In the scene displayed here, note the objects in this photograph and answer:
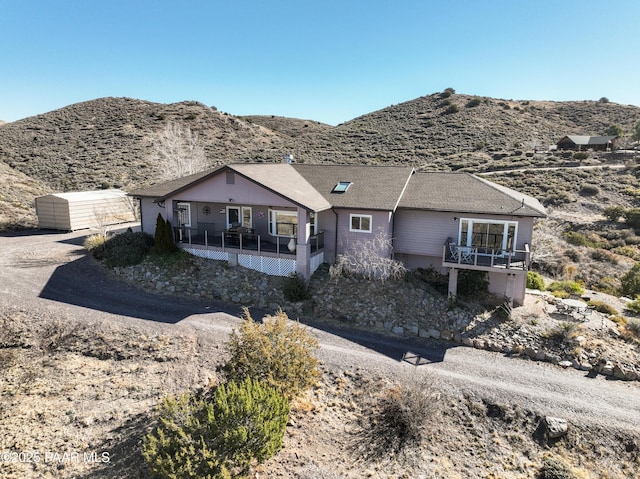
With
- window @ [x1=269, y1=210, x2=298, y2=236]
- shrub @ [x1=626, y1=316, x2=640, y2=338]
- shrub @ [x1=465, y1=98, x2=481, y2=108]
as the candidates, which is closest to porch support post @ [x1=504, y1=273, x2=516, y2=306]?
shrub @ [x1=626, y1=316, x2=640, y2=338]

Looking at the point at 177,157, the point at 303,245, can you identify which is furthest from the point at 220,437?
the point at 177,157

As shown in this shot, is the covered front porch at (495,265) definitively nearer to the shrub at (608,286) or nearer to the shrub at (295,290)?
the shrub at (295,290)

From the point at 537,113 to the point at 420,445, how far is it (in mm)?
86096

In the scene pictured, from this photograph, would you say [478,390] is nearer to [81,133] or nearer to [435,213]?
Result: [435,213]

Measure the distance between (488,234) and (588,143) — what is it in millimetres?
54785

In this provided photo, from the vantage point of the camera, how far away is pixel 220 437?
8867 millimetres

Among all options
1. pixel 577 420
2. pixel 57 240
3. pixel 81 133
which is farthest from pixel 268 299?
pixel 81 133

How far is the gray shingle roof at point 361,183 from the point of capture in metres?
19.7

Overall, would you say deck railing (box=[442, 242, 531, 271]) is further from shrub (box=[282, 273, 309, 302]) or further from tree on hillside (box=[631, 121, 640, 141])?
tree on hillside (box=[631, 121, 640, 141])

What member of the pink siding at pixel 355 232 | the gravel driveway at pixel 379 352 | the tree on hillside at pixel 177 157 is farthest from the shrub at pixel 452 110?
the gravel driveway at pixel 379 352

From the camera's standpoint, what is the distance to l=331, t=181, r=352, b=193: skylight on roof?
2156 centimetres

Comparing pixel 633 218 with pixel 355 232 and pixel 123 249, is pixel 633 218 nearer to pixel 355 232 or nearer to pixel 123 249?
pixel 355 232

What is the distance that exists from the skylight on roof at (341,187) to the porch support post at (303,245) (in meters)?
3.48

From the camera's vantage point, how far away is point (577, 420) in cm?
1177
